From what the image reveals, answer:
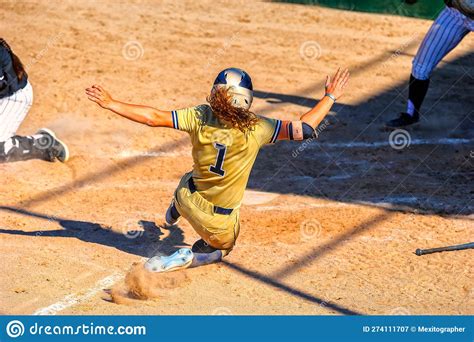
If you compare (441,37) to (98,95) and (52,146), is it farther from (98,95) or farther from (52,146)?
(98,95)

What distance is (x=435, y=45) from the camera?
983 cm

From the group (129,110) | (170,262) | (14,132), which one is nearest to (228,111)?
(129,110)

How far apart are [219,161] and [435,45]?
13.4 ft

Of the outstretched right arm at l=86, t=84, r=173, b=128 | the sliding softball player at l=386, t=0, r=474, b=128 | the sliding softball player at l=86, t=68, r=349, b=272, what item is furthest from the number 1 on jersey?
the sliding softball player at l=386, t=0, r=474, b=128

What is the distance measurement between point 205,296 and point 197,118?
1208mm

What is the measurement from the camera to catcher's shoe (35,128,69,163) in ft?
29.5

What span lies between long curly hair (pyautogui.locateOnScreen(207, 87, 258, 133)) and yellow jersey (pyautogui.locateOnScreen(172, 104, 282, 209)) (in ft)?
0.24

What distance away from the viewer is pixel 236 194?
22.0 ft

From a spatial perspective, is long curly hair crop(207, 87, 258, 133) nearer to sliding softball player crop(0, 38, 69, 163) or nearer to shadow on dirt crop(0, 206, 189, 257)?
shadow on dirt crop(0, 206, 189, 257)

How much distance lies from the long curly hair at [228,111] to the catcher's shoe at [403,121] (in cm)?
394

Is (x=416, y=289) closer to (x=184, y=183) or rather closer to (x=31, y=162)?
(x=184, y=183)

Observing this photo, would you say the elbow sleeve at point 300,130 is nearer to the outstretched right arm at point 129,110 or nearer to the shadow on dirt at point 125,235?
the outstretched right arm at point 129,110

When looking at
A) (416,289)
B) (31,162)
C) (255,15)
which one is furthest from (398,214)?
(255,15)

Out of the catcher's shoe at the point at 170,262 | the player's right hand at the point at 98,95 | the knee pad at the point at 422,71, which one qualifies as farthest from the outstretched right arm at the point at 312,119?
the knee pad at the point at 422,71
